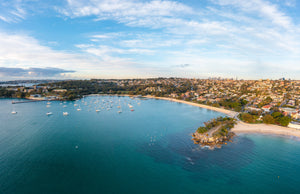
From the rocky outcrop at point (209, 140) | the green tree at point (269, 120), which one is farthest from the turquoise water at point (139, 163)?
the green tree at point (269, 120)

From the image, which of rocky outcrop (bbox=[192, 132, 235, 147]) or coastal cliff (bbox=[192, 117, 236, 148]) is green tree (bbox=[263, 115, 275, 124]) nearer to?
coastal cliff (bbox=[192, 117, 236, 148])

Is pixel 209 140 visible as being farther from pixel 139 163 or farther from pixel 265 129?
pixel 265 129

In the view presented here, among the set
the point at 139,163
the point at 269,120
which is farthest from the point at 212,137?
the point at 269,120

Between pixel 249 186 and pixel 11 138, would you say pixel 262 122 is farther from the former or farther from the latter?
pixel 11 138

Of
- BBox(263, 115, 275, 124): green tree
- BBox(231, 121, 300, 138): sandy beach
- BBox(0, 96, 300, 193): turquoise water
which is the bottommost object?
BBox(0, 96, 300, 193): turquoise water

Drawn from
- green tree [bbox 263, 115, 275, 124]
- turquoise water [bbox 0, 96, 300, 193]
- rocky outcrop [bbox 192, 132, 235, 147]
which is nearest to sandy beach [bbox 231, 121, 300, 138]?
green tree [bbox 263, 115, 275, 124]

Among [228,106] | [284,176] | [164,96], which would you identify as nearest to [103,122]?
[284,176]

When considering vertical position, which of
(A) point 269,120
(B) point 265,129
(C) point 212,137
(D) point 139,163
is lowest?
(D) point 139,163

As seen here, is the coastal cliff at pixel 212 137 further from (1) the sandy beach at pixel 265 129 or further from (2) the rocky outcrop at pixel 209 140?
(1) the sandy beach at pixel 265 129

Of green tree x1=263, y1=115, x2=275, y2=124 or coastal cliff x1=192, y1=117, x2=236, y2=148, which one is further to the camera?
green tree x1=263, y1=115, x2=275, y2=124
